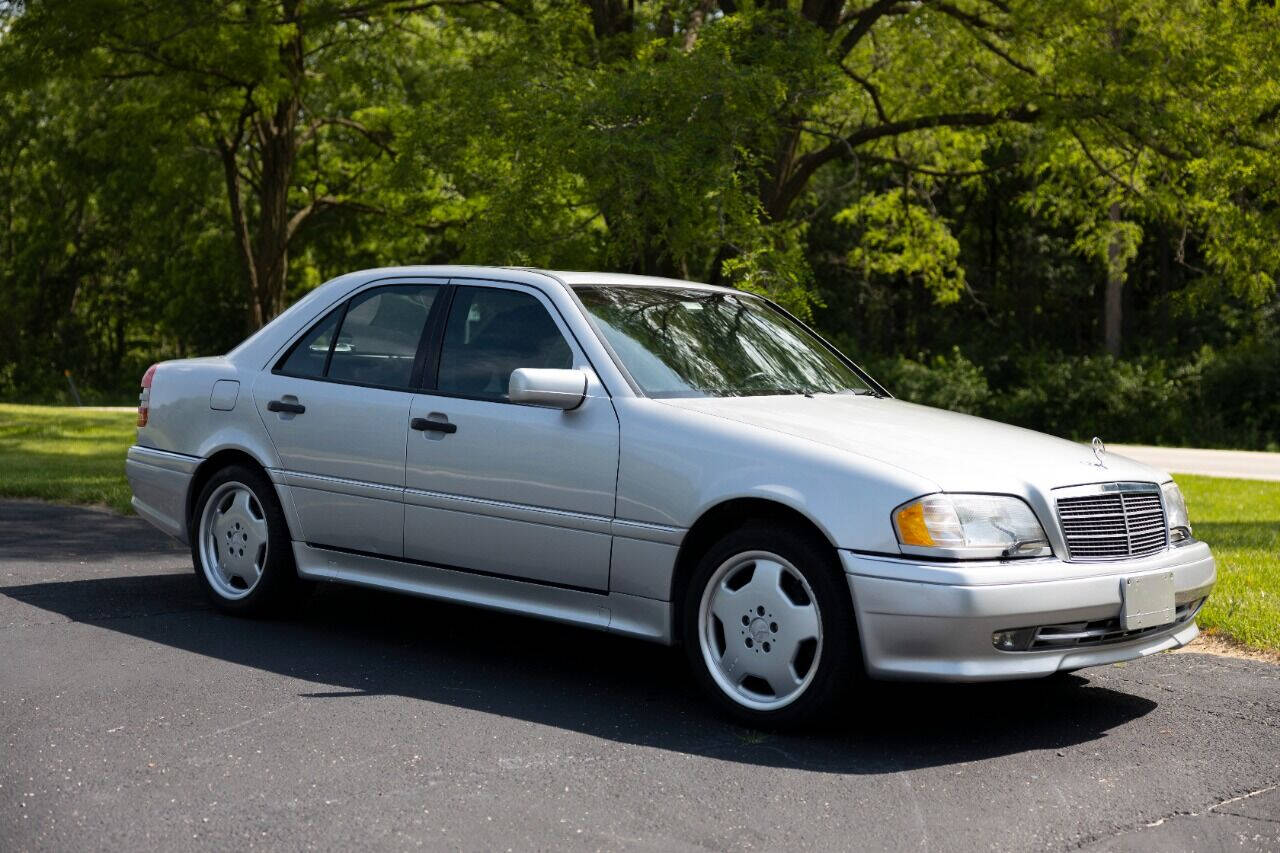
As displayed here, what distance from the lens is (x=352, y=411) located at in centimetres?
670

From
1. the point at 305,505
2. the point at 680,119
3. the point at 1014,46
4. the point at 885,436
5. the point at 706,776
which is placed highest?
the point at 1014,46

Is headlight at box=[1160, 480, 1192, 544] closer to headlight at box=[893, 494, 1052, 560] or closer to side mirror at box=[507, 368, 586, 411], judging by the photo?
headlight at box=[893, 494, 1052, 560]

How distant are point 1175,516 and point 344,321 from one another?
3.69 meters

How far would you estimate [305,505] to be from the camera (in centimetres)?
686

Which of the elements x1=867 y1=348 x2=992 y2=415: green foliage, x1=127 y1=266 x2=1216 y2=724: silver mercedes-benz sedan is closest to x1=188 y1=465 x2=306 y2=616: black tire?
x1=127 y1=266 x2=1216 y2=724: silver mercedes-benz sedan

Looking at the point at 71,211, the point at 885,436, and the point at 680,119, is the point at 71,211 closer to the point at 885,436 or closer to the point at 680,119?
the point at 680,119

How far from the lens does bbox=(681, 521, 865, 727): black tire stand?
5.17 metres

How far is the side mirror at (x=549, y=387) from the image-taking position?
5762 millimetres

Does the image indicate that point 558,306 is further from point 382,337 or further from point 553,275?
point 382,337

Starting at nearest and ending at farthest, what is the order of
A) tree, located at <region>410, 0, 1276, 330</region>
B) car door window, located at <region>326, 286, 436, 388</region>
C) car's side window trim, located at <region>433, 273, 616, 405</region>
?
car's side window trim, located at <region>433, 273, 616, 405</region>
car door window, located at <region>326, 286, 436, 388</region>
tree, located at <region>410, 0, 1276, 330</region>

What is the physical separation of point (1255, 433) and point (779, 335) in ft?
74.9

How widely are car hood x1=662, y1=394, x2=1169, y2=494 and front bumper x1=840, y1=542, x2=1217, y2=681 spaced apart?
30 centimetres

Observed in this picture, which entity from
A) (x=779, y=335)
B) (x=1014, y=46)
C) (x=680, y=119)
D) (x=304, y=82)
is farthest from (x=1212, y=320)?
(x=779, y=335)

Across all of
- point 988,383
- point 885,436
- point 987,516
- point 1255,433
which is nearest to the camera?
point 987,516
